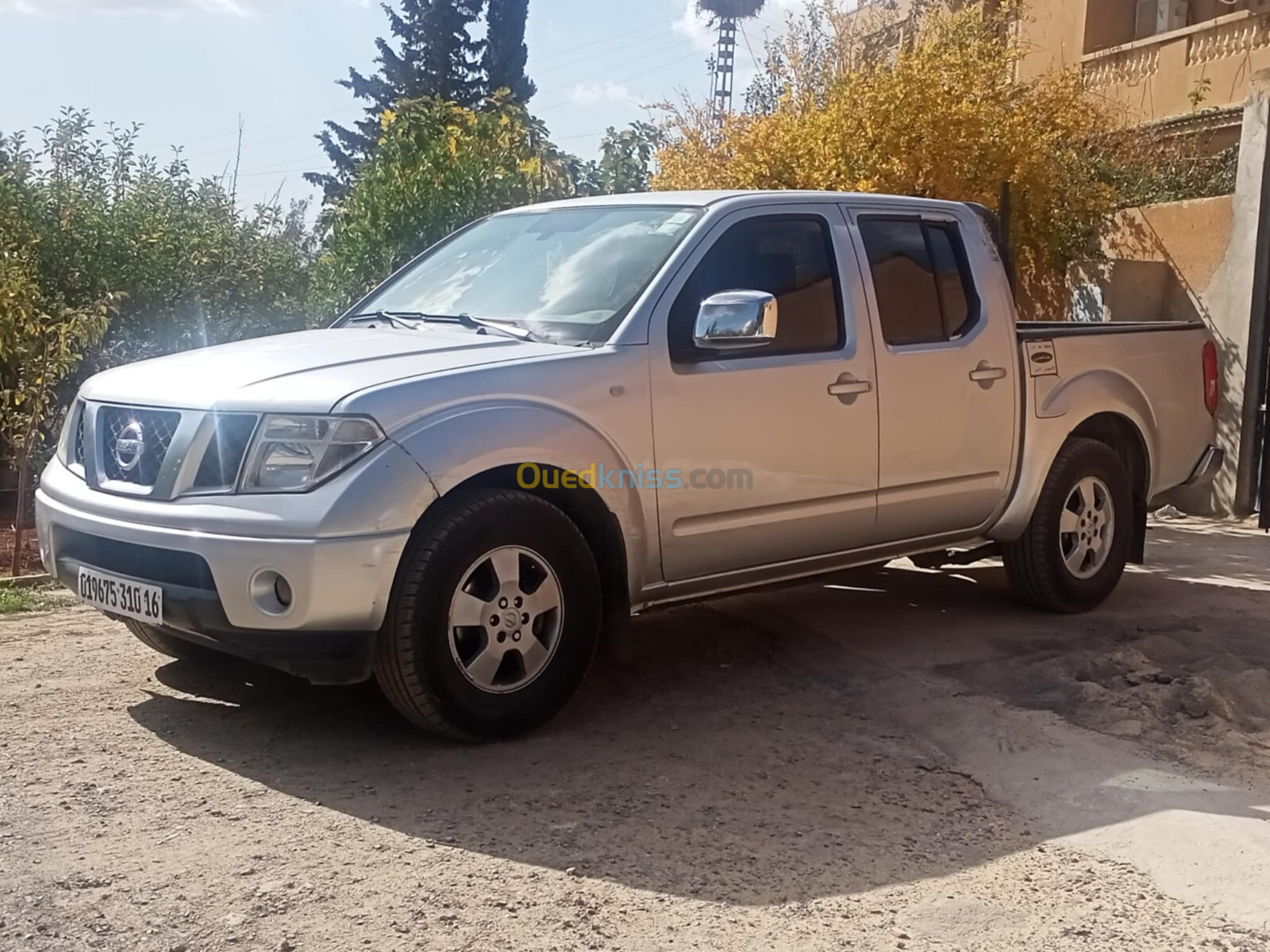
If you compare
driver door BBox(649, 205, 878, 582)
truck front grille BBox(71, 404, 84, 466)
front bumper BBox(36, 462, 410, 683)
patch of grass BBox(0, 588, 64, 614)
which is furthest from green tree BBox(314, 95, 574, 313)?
front bumper BBox(36, 462, 410, 683)

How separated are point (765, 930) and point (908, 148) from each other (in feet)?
27.3

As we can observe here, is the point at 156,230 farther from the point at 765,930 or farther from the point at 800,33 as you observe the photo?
the point at 800,33

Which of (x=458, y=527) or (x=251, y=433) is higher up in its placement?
(x=251, y=433)

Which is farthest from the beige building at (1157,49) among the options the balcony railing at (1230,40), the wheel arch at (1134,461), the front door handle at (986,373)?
the front door handle at (986,373)

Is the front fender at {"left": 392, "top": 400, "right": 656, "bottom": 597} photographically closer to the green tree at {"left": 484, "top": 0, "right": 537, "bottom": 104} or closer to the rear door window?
the rear door window

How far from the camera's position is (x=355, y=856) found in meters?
3.69

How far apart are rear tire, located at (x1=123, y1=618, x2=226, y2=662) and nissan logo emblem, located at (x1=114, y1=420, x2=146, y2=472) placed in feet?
2.63

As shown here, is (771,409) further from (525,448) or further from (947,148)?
(947,148)

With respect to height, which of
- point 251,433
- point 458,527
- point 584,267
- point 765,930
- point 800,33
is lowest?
point 765,930

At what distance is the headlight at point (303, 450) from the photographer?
13.7 ft

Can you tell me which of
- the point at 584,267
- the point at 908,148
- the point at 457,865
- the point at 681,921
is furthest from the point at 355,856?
the point at 908,148

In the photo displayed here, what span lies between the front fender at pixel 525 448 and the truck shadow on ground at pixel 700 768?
0.70m

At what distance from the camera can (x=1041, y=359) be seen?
20.8 ft

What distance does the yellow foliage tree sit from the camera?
10.6 meters
